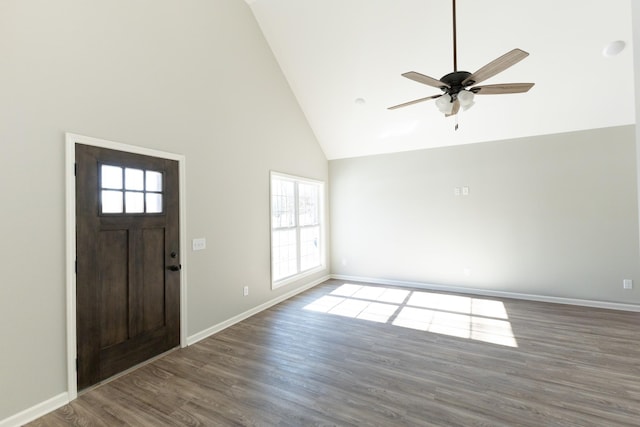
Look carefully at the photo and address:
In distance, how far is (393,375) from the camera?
260 cm

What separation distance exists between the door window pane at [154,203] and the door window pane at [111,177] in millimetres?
307

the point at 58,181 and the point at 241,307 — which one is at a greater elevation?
the point at 58,181

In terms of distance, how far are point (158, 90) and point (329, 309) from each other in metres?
3.60


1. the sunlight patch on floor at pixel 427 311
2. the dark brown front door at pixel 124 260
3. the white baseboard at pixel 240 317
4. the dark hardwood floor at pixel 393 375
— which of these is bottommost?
the dark hardwood floor at pixel 393 375

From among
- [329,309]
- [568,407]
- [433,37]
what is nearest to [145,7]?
[433,37]

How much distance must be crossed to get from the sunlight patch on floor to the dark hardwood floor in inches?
1.3

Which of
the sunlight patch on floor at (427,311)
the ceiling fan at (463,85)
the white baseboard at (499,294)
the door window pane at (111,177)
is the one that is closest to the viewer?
the ceiling fan at (463,85)

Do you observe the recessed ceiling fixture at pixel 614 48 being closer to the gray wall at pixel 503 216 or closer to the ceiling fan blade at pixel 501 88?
the gray wall at pixel 503 216

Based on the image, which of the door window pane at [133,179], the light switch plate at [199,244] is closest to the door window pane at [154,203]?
the door window pane at [133,179]

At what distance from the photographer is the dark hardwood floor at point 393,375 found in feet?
6.84

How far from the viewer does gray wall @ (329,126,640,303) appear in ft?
13.9

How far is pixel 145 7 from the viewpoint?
112 inches

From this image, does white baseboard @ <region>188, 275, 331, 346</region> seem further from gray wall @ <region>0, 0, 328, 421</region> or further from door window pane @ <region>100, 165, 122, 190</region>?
door window pane @ <region>100, 165, 122, 190</region>

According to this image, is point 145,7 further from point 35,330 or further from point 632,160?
point 632,160
